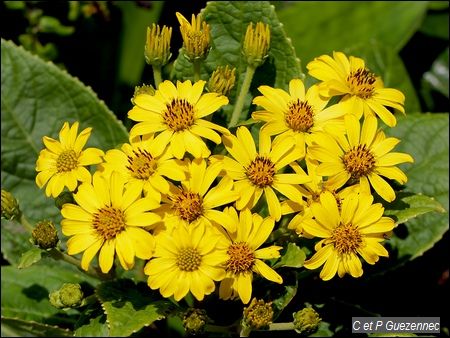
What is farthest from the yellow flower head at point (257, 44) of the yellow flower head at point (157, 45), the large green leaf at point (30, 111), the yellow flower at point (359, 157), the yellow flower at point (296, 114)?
the large green leaf at point (30, 111)

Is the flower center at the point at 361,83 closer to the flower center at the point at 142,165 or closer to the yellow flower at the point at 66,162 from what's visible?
the flower center at the point at 142,165

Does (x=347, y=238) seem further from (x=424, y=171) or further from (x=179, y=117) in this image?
(x=424, y=171)

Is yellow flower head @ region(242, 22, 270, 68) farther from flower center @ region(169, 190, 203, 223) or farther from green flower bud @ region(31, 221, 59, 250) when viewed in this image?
green flower bud @ region(31, 221, 59, 250)

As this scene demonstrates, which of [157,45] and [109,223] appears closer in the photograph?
[109,223]

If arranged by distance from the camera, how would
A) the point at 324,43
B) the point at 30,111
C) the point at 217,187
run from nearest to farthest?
the point at 217,187
the point at 30,111
the point at 324,43

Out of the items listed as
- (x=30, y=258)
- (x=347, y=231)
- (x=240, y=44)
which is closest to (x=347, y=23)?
(x=240, y=44)

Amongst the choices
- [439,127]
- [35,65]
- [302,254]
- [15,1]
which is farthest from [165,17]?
[302,254]

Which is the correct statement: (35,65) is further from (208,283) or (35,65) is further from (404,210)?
(404,210)

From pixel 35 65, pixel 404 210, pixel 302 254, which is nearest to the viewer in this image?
pixel 302 254
